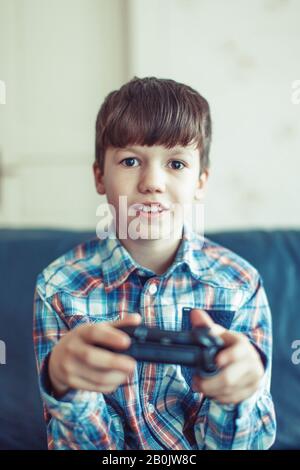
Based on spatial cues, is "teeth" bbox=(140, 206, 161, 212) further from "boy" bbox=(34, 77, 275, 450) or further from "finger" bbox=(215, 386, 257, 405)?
"finger" bbox=(215, 386, 257, 405)

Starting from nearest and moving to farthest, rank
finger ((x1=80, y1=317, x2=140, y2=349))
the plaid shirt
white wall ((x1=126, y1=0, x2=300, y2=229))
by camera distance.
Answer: finger ((x1=80, y1=317, x2=140, y2=349)), the plaid shirt, white wall ((x1=126, y1=0, x2=300, y2=229))

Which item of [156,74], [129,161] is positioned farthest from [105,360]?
[156,74]

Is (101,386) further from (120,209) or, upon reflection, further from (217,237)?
(217,237)

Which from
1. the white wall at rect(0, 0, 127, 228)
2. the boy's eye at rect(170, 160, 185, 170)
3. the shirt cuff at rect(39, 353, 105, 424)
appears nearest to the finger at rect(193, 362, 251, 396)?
the shirt cuff at rect(39, 353, 105, 424)

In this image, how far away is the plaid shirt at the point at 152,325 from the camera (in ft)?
1.71

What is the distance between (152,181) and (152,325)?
162 mm

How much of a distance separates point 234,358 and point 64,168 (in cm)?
43

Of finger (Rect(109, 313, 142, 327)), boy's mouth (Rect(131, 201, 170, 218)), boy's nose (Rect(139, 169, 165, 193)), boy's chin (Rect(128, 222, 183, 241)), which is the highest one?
boy's nose (Rect(139, 169, 165, 193))

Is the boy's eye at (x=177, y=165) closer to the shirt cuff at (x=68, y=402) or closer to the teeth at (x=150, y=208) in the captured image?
the teeth at (x=150, y=208)

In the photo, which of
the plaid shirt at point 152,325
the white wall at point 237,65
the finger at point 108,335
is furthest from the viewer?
the white wall at point 237,65

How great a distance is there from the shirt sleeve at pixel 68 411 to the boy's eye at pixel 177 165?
0.68 feet

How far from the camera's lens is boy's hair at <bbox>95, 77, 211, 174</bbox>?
21.0 inches

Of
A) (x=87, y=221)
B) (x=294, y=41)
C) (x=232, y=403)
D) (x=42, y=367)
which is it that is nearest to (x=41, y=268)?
(x=87, y=221)

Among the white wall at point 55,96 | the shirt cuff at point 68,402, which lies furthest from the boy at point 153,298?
the white wall at point 55,96
